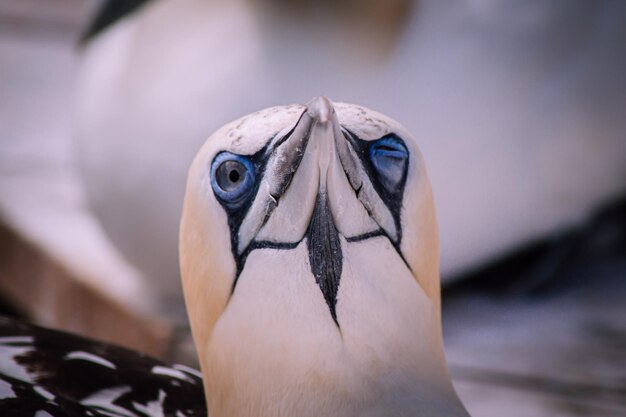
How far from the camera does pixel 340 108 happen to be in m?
0.72

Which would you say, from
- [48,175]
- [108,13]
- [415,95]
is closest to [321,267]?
[415,95]

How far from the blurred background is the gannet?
66 centimetres

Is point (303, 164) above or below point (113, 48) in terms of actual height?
below

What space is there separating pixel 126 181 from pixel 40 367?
82 cm

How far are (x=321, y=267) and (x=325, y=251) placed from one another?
11 mm

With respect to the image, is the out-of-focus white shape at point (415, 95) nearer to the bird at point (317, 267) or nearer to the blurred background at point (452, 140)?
the blurred background at point (452, 140)

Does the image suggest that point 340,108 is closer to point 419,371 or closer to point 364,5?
point 419,371

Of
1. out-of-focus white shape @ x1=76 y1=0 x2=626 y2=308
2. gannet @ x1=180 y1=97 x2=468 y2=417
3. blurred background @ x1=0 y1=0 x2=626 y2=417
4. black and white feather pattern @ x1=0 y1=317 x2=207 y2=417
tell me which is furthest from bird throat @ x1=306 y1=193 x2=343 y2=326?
out-of-focus white shape @ x1=76 y1=0 x2=626 y2=308

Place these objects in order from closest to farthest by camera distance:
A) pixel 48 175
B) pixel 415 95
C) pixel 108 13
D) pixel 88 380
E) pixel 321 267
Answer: pixel 321 267, pixel 88 380, pixel 415 95, pixel 108 13, pixel 48 175

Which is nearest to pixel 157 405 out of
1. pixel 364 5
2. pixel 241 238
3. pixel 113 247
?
pixel 241 238

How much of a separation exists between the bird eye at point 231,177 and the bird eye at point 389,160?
83mm

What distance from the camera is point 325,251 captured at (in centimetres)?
67

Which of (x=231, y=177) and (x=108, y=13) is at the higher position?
(x=108, y=13)

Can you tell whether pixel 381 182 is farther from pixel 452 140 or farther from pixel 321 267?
pixel 452 140
